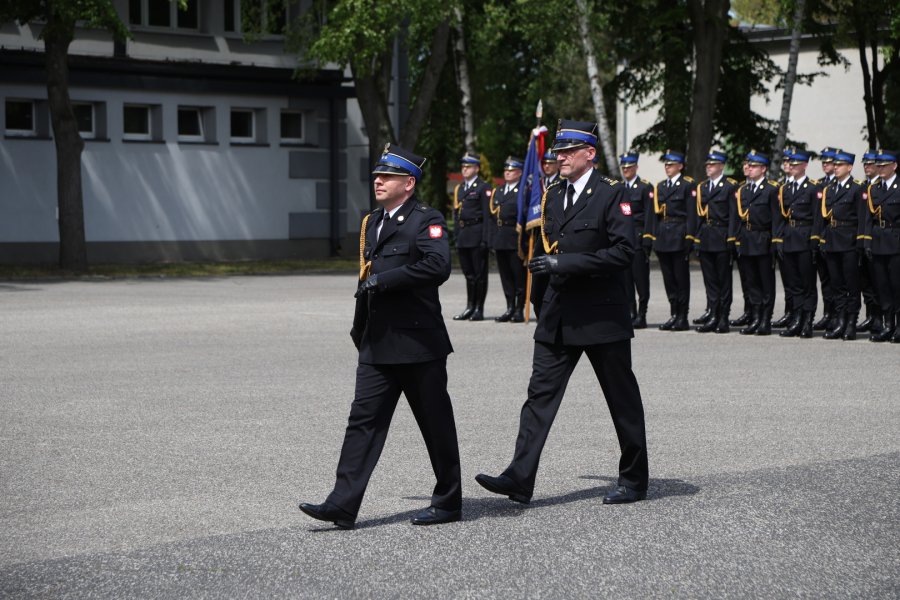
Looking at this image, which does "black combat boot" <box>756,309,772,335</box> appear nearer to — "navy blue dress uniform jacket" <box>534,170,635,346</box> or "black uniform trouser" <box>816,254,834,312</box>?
"black uniform trouser" <box>816,254,834,312</box>

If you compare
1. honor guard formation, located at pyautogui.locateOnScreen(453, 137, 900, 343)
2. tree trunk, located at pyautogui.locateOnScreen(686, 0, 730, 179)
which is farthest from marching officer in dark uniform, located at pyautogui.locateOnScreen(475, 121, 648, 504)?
tree trunk, located at pyautogui.locateOnScreen(686, 0, 730, 179)

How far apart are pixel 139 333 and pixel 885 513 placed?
11116 millimetres

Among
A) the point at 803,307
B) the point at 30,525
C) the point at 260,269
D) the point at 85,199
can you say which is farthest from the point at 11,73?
the point at 30,525

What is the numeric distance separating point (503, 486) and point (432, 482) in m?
0.76

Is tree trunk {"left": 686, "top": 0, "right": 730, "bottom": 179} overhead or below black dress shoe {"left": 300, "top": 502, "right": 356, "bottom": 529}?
overhead

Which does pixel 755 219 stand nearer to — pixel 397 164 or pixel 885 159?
pixel 885 159

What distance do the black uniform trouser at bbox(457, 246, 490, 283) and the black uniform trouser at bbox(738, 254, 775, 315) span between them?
3444 millimetres

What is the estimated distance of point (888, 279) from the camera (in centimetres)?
1675

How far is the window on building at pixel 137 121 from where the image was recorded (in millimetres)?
34594

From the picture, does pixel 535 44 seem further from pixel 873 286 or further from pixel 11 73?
pixel 873 286

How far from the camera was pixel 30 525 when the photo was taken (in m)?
6.96

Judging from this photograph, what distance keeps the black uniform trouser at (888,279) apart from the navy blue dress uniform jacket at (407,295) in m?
10.7

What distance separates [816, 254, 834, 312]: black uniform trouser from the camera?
17609 millimetres

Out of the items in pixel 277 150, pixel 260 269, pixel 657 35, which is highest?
pixel 657 35
